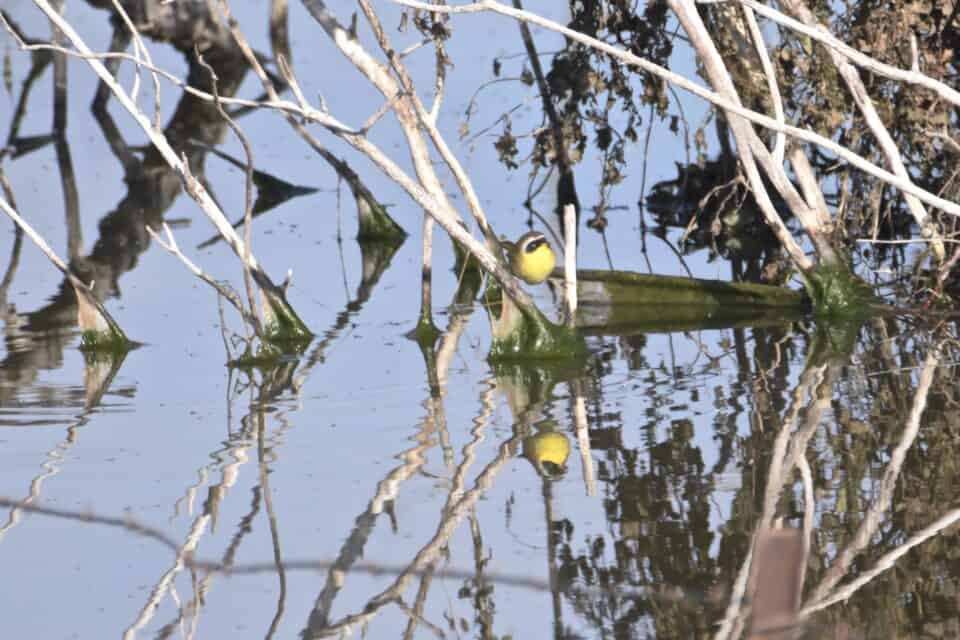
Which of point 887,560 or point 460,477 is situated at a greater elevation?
point 460,477

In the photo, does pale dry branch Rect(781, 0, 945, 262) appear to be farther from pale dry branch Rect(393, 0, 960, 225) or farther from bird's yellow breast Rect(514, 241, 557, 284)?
bird's yellow breast Rect(514, 241, 557, 284)

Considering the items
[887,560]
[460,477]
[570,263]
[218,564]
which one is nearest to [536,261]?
[570,263]

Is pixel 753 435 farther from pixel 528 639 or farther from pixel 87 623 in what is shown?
pixel 87 623

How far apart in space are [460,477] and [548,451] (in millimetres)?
573

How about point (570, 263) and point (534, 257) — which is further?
point (534, 257)

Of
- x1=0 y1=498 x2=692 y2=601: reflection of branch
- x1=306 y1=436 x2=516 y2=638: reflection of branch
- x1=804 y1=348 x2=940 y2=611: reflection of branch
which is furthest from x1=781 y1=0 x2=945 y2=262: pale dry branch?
x1=0 y1=498 x2=692 y2=601: reflection of branch

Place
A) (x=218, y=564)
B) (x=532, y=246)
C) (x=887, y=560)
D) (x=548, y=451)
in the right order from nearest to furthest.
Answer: (x=887, y=560)
(x=218, y=564)
(x=548, y=451)
(x=532, y=246)

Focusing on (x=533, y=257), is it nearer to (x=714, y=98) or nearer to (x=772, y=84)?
(x=772, y=84)

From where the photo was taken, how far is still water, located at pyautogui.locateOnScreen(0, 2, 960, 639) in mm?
5805

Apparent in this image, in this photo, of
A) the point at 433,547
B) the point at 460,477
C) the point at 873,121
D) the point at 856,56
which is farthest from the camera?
the point at 873,121

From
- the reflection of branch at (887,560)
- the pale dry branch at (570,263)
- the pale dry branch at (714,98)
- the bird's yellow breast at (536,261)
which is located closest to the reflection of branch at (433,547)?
the reflection of branch at (887,560)

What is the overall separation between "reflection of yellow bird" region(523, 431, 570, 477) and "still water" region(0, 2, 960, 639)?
0.02 meters

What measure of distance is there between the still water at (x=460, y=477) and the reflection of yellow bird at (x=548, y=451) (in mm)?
19

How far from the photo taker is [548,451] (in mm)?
7762
